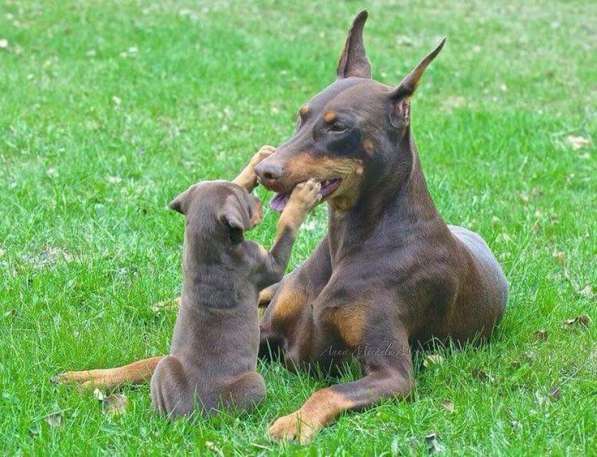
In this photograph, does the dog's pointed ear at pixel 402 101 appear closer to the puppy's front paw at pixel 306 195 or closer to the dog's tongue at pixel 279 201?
the puppy's front paw at pixel 306 195

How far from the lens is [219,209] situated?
4.53 meters

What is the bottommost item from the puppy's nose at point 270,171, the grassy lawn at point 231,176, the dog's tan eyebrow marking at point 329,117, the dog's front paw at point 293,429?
the grassy lawn at point 231,176

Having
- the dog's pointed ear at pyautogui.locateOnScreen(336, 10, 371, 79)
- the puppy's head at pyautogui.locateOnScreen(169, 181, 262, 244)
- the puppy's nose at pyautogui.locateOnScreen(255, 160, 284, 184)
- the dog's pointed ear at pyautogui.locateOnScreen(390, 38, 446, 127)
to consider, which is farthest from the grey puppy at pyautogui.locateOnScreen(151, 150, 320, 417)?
the dog's pointed ear at pyautogui.locateOnScreen(336, 10, 371, 79)

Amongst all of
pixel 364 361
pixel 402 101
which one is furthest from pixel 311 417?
pixel 402 101

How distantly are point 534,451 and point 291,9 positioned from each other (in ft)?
43.3

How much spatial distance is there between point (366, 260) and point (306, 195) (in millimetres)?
482

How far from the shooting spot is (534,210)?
7.66 m

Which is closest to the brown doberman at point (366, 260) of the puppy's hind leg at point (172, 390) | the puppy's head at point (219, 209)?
the puppy's head at point (219, 209)

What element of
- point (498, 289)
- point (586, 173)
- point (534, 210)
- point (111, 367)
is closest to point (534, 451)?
point (498, 289)

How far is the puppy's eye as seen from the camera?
15.6ft

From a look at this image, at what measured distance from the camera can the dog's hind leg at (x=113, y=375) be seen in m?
4.86

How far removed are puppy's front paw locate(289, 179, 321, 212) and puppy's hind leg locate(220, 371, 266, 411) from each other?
A: 75 cm

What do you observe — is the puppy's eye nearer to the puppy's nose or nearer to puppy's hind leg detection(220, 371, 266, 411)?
the puppy's nose

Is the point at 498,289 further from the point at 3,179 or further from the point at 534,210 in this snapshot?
the point at 3,179
